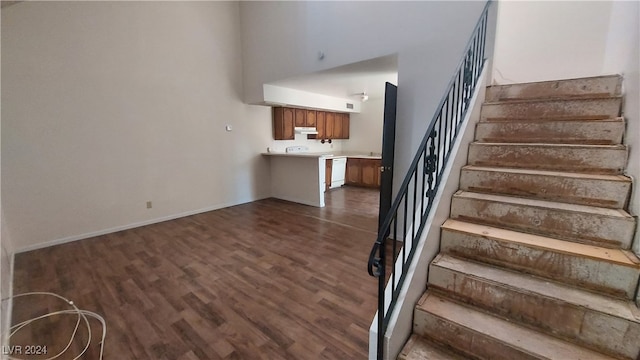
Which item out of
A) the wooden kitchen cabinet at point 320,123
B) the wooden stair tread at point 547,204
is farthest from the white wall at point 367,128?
the wooden stair tread at point 547,204

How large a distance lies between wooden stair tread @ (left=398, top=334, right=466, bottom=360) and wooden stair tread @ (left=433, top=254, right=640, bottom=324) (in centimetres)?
43

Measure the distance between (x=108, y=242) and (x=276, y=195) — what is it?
3.03 metres

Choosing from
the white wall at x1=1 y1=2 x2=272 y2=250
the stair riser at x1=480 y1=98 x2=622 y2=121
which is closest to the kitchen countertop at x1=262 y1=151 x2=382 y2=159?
the white wall at x1=1 y1=2 x2=272 y2=250

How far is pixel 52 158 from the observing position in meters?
3.25

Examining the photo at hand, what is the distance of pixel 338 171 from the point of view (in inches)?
268

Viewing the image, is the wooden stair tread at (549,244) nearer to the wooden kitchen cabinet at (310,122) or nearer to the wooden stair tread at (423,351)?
the wooden stair tread at (423,351)

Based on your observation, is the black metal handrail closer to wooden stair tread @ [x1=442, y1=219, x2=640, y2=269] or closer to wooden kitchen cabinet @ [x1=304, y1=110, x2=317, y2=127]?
wooden stair tread @ [x1=442, y1=219, x2=640, y2=269]

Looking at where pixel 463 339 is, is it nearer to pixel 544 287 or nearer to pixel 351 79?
pixel 544 287

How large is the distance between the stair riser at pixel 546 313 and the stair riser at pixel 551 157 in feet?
3.22

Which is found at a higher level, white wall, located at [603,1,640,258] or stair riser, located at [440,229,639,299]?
white wall, located at [603,1,640,258]

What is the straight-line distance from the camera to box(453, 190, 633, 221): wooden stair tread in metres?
1.44

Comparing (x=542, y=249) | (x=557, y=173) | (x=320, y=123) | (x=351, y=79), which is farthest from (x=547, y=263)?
(x=320, y=123)

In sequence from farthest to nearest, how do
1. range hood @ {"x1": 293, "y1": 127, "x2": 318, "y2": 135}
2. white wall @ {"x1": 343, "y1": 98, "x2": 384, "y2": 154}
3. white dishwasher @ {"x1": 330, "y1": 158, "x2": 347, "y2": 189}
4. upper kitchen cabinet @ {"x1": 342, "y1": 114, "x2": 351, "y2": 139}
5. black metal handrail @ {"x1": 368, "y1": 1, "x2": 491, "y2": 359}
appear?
upper kitchen cabinet @ {"x1": 342, "y1": 114, "x2": 351, "y2": 139} → white wall @ {"x1": 343, "y1": 98, "x2": 384, "y2": 154} → white dishwasher @ {"x1": 330, "y1": 158, "x2": 347, "y2": 189} → range hood @ {"x1": 293, "y1": 127, "x2": 318, "y2": 135} → black metal handrail @ {"x1": 368, "y1": 1, "x2": 491, "y2": 359}

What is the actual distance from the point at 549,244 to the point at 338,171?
544 centimetres
